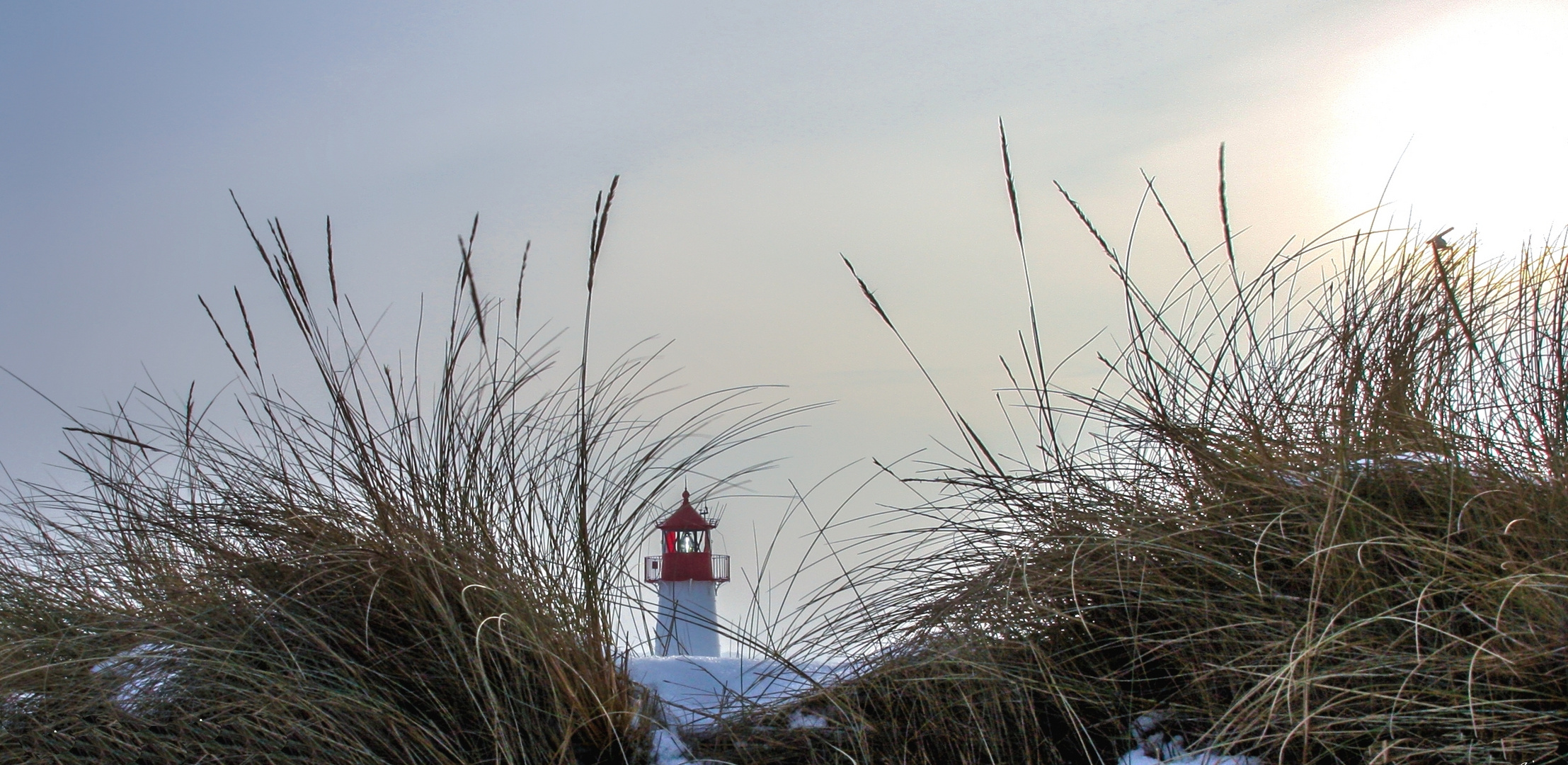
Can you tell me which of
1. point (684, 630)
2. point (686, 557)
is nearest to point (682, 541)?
point (686, 557)

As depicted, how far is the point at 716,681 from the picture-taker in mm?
2092

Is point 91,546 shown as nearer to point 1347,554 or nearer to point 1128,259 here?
point 1128,259

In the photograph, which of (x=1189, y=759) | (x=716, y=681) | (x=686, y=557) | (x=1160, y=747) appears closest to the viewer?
(x=1189, y=759)

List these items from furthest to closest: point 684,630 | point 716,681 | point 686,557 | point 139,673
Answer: point 686,557 < point 684,630 < point 716,681 < point 139,673

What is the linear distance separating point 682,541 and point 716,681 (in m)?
5.45

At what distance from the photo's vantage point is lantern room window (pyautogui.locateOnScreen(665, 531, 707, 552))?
281 inches

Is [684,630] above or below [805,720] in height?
above

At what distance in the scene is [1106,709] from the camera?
1747mm

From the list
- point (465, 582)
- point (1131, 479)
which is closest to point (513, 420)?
point (465, 582)

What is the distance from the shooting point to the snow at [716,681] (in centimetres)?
198

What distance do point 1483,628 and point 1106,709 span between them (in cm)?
52

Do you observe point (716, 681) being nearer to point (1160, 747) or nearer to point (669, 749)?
point (669, 749)

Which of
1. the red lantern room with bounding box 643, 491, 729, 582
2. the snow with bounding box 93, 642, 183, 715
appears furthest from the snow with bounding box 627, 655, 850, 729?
the red lantern room with bounding box 643, 491, 729, 582

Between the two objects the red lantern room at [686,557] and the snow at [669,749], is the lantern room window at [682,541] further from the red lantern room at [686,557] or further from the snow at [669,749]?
the snow at [669,749]
